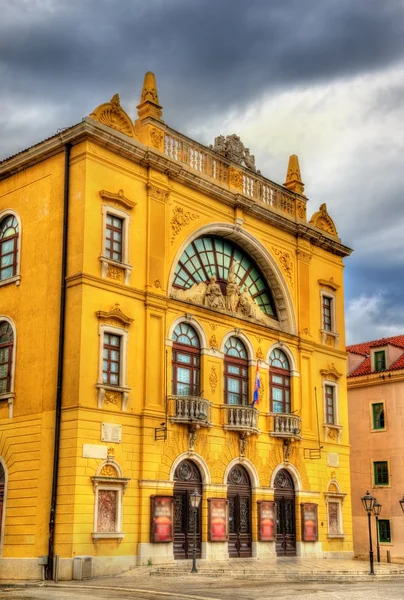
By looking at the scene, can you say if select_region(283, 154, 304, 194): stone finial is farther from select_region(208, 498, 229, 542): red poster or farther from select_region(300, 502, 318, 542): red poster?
select_region(208, 498, 229, 542): red poster

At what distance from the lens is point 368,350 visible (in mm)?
47500

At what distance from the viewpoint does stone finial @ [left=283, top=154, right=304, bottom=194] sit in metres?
39.4

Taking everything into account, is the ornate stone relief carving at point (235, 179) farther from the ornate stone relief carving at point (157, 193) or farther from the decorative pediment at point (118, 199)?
the decorative pediment at point (118, 199)

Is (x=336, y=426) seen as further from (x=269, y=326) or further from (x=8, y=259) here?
(x=8, y=259)

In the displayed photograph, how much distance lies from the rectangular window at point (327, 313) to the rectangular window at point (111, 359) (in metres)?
13.2

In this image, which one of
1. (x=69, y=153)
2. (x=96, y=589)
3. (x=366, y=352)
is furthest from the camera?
(x=366, y=352)

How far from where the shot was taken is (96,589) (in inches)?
888

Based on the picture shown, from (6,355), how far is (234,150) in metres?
13.2

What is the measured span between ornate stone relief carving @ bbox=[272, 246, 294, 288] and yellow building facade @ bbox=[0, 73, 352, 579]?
92mm

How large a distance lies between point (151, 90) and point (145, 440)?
42.8 ft

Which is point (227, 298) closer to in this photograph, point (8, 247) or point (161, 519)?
point (8, 247)

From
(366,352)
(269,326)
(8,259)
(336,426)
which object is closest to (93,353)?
(8,259)

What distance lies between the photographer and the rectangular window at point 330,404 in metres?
37.5

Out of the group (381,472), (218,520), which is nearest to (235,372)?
(218,520)
